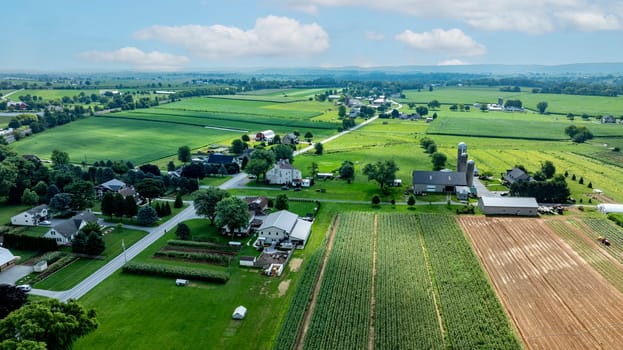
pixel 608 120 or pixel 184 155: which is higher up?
pixel 608 120

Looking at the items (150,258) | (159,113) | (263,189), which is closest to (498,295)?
(150,258)

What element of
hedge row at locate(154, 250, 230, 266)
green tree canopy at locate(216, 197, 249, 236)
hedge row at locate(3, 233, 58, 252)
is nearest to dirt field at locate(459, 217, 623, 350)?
green tree canopy at locate(216, 197, 249, 236)

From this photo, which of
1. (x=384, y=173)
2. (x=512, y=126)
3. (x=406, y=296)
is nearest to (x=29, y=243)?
(x=406, y=296)

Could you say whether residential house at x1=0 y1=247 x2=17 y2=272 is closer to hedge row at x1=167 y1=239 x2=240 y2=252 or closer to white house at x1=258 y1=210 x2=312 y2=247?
hedge row at x1=167 y1=239 x2=240 y2=252

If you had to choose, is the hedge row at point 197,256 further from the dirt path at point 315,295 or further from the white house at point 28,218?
the white house at point 28,218

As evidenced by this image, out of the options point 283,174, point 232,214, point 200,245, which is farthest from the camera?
point 283,174

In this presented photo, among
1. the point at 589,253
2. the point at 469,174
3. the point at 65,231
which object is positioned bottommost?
the point at 589,253

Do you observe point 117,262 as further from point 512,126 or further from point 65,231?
point 512,126
